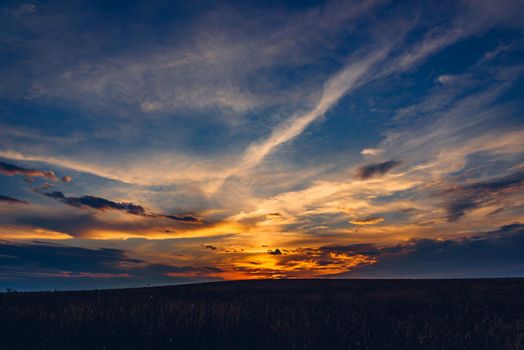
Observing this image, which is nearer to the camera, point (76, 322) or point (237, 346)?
point (237, 346)

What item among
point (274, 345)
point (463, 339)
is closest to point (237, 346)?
point (274, 345)

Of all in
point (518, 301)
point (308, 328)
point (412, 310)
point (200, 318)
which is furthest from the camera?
point (518, 301)

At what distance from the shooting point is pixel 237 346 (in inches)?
309

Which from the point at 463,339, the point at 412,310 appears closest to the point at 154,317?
the point at 463,339

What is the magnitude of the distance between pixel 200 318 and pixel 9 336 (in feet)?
13.4

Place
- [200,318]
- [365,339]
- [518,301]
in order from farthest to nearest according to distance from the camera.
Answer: [518,301] < [200,318] < [365,339]

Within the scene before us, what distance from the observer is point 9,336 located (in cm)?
852

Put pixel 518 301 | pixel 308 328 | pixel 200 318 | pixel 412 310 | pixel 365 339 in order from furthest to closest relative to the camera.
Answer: pixel 518 301
pixel 412 310
pixel 200 318
pixel 308 328
pixel 365 339

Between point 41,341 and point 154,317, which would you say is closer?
point 41,341

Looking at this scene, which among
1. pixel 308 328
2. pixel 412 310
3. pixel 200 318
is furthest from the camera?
pixel 412 310

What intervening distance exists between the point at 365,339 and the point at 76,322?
6508 mm

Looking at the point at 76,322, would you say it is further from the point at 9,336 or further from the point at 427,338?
the point at 427,338

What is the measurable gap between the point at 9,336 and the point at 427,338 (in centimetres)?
880

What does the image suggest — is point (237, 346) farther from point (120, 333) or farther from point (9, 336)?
point (9, 336)
